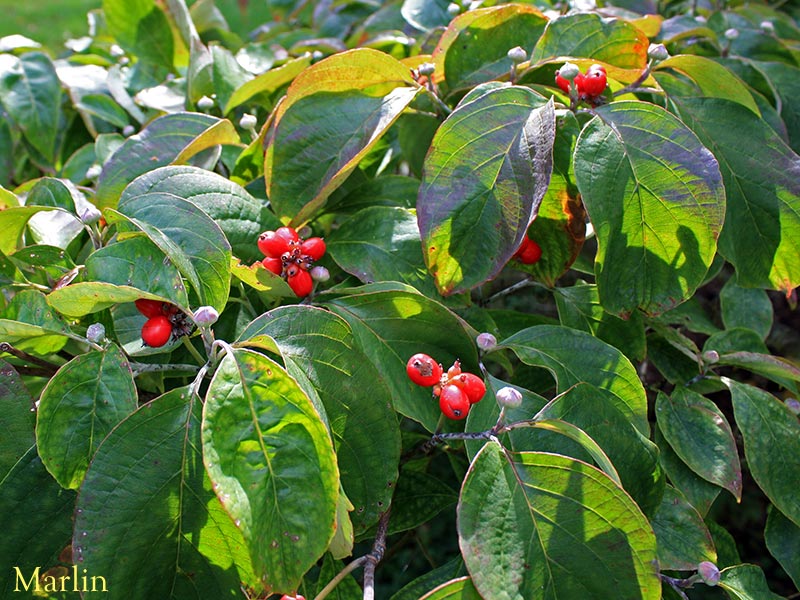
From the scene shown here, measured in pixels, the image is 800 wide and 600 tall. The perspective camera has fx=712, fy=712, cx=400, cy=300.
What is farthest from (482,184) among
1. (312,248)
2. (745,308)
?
(745,308)

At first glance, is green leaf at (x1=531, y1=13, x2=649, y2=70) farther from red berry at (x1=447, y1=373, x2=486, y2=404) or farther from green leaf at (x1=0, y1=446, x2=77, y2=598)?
green leaf at (x1=0, y1=446, x2=77, y2=598)

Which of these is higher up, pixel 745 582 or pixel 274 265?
pixel 274 265

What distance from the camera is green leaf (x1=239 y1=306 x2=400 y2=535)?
984 millimetres

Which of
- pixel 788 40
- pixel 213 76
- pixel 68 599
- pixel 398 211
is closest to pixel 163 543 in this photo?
pixel 68 599

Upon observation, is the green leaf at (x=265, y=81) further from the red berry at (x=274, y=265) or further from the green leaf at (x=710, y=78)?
the green leaf at (x=710, y=78)

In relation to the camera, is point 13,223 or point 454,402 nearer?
point 454,402

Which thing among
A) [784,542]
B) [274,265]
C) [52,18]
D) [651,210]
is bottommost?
[52,18]

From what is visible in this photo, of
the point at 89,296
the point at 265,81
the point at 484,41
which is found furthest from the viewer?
the point at 265,81

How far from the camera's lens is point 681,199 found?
43.3 inches

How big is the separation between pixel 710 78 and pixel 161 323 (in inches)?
42.1

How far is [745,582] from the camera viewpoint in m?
1.13

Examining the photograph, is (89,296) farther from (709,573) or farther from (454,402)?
(709,573)

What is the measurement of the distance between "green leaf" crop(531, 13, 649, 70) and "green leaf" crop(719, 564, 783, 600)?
92 centimetres

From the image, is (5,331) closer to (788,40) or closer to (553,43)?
(553,43)
